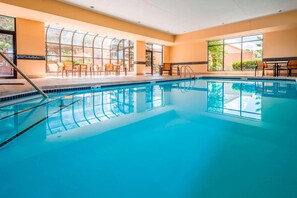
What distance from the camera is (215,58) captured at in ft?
42.0

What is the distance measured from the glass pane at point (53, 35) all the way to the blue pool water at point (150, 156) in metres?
9.72

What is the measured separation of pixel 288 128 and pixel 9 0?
7.32 meters

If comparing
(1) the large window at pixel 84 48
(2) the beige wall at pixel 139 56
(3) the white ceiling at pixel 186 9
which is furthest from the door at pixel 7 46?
(2) the beige wall at pixel 139 56

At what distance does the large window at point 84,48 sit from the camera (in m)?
11.1

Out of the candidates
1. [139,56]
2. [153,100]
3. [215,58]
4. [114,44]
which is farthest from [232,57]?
[153,100]

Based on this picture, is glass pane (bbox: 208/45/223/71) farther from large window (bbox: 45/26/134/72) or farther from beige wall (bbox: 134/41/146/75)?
large window (bbox: 45/26/134/72)

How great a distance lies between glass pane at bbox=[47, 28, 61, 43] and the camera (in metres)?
10.9

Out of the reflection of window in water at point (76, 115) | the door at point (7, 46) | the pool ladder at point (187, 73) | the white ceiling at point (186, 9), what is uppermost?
the white ceiling at point (186, 9)

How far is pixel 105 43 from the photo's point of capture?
13.3 m

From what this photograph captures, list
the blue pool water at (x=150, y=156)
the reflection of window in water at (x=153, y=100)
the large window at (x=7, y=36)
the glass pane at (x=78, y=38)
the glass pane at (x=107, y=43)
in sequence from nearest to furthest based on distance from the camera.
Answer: the blue pool water at (x=150, y=156) < the reflection of window in water at (x=153, y=100) < the large window at (x=7, y=36) < the glass pane at (x=78, y=38) < the glass pane at (x=107, y=43)

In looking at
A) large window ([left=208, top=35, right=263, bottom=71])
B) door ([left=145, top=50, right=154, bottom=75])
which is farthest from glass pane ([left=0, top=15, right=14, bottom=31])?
large window ([left=208, top=35, right=263, bottom=71])

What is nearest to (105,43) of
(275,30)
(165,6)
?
(165,6)

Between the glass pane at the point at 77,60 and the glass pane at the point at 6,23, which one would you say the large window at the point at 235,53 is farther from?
the glass pane at the point at 6,23

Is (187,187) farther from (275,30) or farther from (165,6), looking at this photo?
(275,30)
